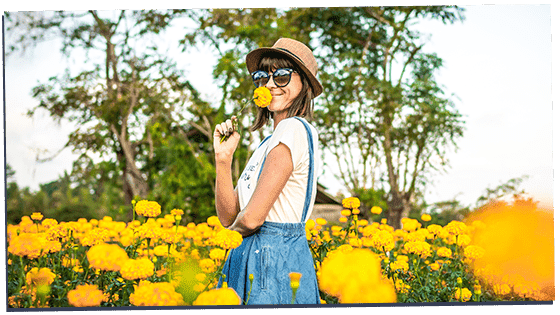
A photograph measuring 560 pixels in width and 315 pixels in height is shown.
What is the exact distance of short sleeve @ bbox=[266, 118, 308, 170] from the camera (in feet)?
5.49

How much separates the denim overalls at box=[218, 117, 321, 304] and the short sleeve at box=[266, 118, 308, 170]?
0.03 metres

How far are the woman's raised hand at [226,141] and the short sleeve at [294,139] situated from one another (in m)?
0.21

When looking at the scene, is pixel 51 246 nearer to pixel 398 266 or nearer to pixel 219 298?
pixel 219 298

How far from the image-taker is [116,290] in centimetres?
201

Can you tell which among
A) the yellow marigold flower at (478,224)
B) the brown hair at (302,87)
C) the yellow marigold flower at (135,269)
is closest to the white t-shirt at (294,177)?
the brown hair at (302,87)

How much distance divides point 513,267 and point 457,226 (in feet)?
2.36

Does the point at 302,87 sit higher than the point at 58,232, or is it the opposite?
the point at 302,87

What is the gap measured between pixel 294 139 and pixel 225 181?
13.8 inches

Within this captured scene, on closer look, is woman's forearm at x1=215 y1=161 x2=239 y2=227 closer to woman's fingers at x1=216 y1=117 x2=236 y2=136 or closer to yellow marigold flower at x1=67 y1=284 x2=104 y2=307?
woman's fingers at x1=216 y1=117 x2=236 y2=136

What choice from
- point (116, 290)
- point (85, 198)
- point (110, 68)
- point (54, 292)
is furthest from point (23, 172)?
point (110, 68)

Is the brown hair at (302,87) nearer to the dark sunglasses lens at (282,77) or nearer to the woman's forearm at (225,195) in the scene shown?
the dark sunglasses lens at (282,77)

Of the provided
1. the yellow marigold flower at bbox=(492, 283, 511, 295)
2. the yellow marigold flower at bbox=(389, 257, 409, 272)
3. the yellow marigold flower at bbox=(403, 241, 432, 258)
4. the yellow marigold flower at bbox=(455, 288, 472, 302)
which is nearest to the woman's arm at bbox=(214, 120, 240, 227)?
the yellow marigold flower at bbox=(389, 257, 409, 272)

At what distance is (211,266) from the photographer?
6.63 feet

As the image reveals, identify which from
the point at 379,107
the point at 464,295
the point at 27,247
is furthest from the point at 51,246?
the point at 379,107
